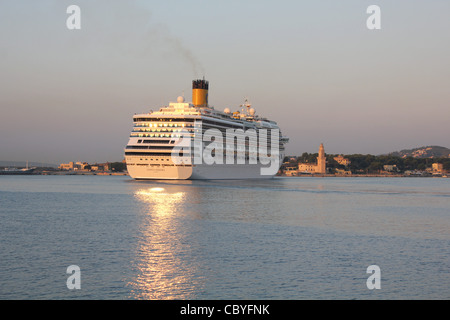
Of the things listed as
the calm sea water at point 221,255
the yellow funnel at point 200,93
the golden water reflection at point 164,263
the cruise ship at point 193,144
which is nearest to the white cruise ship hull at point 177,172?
the cruise ship at point 193,144

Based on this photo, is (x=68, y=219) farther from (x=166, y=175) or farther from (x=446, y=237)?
(x=166, y=175)

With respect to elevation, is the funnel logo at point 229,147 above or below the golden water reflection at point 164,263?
above

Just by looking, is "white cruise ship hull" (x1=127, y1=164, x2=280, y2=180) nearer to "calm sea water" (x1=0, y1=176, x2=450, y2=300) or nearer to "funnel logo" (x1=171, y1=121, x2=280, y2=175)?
"funnel logo" (x1=171, y1=121, x2=280, y2=175)

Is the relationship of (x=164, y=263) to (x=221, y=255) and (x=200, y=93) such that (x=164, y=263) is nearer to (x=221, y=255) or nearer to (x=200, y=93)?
(x=221, y=255)

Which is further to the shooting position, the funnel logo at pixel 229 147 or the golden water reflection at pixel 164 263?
the funnel logo at pixel 229 147

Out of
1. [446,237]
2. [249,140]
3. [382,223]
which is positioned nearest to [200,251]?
[446,237]

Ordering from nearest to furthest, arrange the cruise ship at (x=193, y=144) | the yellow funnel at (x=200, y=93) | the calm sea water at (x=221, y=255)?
the calm sea water at (x=221, y=255)
the cruise ship at (x=193, y=144)
the yellow funnel at (x=200, y=93)

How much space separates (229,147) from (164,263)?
90.3 m

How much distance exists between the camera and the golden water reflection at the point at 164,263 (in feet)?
62.1

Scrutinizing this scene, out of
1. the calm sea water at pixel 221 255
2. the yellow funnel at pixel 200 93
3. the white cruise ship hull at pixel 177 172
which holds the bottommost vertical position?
the calm sea water at pixel 221 255

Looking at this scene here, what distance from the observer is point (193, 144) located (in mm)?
97250

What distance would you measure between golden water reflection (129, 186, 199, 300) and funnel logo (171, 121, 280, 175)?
56057mm

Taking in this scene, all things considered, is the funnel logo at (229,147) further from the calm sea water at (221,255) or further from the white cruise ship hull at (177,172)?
the calm sea water at (221,255)
